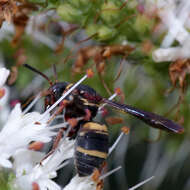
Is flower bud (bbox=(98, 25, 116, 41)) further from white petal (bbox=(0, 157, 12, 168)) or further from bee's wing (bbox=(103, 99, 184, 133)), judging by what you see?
white petal (bbox=(0, 157, 12, 168))

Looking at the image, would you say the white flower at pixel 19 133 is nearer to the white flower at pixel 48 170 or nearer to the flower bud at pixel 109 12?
the white flower at pixel 48 170

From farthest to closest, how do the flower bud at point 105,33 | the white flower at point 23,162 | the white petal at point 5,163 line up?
the flower bud at point 105,33 → the white flower at point 23,162 → the white petal at point 5,163

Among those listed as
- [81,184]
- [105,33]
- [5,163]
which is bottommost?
[81,184]

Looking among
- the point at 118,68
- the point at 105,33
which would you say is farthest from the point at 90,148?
the point at 118,68

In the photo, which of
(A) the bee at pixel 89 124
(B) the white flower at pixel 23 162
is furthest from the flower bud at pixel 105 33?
(B) the white flower at pixel 23 162

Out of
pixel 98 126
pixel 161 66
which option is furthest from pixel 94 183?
pixel 161 66

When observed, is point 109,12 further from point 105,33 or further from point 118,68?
point 118,68

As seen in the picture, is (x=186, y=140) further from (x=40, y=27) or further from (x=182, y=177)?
(x=40, y=27)

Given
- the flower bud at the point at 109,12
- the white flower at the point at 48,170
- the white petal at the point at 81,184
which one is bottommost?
the white petal at the point at 81,184
